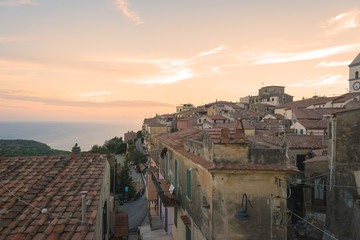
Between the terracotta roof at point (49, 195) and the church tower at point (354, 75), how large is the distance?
56.7 metres

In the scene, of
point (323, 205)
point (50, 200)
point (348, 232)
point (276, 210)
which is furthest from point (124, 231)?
point (323, 205)

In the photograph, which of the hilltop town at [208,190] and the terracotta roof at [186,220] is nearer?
the hilltop town at [208,190]

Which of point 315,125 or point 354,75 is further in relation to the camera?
point 354,75

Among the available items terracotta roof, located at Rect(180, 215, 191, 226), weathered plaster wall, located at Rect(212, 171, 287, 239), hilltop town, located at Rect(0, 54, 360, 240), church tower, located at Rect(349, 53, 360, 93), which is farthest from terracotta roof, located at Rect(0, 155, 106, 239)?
church tower, located at Rect(349, 53, 360, 93)

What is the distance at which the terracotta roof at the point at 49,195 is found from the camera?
18.9ft

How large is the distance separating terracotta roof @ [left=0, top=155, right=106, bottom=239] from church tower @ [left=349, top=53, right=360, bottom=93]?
186 feet

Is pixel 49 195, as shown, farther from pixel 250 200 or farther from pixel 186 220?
pixel 250 200

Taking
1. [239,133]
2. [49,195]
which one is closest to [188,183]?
[239,133]

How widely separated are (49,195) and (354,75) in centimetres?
A: 5970

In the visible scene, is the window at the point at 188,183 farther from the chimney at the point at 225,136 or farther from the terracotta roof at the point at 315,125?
the terracotta roof at the point at 315,125

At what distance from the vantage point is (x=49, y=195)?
23.5ft

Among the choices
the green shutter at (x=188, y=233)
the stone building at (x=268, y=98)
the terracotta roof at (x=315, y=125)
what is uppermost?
the stone building at (x=268, y=98)

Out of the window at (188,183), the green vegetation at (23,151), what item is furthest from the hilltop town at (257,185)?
the green vegetation at (23,151)

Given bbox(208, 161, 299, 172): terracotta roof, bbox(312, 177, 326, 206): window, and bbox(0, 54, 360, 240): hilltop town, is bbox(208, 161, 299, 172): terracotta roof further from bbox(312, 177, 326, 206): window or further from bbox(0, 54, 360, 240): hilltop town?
bbox(312, 177, 326, 206): window
